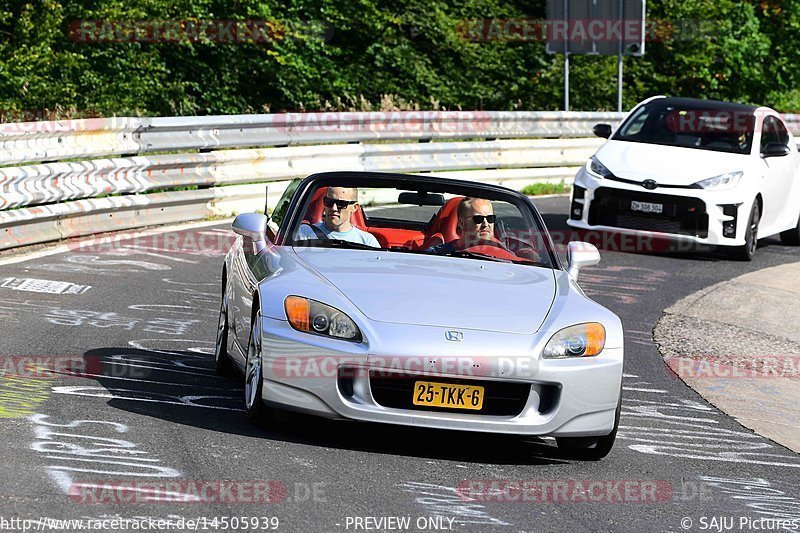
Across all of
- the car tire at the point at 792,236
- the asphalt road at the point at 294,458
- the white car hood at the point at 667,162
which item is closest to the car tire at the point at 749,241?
the white car hood at the point at 667,162

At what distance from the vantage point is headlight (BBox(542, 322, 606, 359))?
716cm

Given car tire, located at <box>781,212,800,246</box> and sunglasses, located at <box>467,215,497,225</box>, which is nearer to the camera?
sunglasses, located at <box>467,215,497,225</box>

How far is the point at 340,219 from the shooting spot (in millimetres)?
8617

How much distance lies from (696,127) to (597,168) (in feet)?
4.76

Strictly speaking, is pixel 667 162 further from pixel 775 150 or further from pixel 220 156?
pixel 220 156

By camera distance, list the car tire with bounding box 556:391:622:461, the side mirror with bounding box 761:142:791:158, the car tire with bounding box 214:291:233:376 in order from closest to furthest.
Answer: the car tire with bounding box 556:391:622:461 → the car tire with bounding box 214:291:233:376 → the side mirror with bounding box 761:142:791:158

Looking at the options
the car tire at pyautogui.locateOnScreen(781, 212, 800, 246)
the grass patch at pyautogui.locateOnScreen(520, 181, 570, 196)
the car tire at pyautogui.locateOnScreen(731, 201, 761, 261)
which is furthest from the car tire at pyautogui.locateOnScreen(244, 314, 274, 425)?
the grass patch at pyautogui.locateOnScreen(520, 181, 570, 196)

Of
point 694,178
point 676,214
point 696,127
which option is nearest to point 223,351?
point 676,214

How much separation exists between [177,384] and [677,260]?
28.2 ft

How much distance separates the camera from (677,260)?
16.0 m

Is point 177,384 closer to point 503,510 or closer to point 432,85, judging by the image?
point 503,510

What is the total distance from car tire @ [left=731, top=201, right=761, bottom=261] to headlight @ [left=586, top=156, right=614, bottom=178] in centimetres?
153

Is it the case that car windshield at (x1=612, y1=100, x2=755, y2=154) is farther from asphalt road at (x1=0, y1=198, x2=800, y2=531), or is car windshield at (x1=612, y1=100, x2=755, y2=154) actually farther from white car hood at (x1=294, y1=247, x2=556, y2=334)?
white car hood at (x1=294, y1=247, x2=556, y2=334)

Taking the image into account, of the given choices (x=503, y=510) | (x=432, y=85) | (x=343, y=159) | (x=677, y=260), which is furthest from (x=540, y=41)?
(x=503, y=510)
